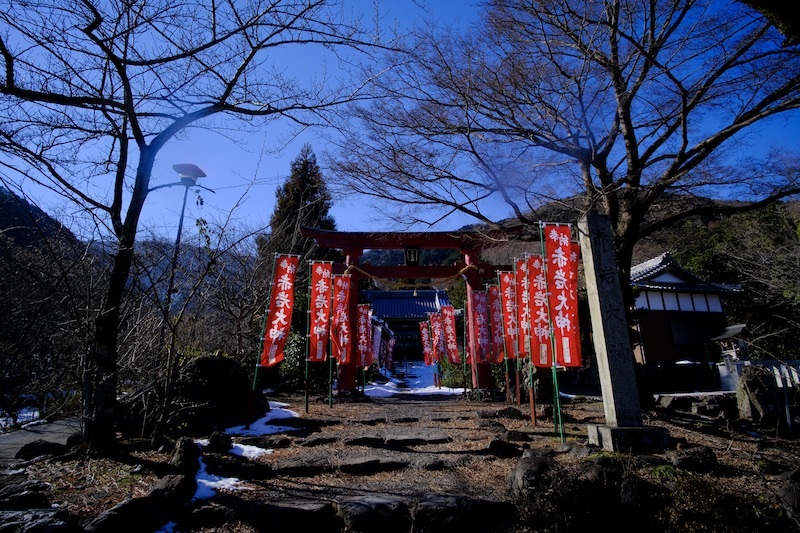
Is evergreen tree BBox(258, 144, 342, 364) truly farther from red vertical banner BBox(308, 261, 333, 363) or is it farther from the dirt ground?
the dirt ground

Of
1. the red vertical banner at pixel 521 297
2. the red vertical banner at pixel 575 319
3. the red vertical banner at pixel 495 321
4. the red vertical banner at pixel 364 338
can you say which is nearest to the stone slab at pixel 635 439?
the red vertical banner at pixel 575 319

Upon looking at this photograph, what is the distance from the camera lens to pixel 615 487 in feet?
13.8

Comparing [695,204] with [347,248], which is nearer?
[695,204]

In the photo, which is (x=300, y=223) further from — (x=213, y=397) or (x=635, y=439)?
(x=635, y=439)

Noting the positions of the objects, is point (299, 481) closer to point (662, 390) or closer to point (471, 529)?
point (471, 529)

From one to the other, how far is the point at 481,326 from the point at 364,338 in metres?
4.36

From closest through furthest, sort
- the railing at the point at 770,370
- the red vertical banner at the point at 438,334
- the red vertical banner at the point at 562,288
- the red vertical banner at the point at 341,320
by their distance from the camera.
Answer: the red vertical banner at the point at 562,288, the railing at the point at 770,370, the red vertical banner at the point at 341,320, the red vertical banner at the point at 438,334

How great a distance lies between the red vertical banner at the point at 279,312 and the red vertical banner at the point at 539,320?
5.20m

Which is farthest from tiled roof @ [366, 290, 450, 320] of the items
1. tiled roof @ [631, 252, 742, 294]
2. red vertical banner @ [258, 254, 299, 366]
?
red vertical banner @ [258, 254, 299, 366]

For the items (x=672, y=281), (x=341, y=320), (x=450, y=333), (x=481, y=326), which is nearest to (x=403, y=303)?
(x=450, y=333)

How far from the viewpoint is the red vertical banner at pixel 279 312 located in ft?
30.3

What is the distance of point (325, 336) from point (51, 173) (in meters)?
7.21

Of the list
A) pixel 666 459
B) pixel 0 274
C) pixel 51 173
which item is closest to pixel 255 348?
pixel 0 274

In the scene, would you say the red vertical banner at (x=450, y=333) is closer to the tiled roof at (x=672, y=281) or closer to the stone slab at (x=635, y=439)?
the tiled roof at (x=672, y=281)
